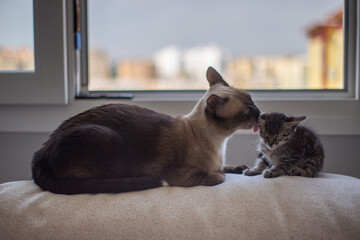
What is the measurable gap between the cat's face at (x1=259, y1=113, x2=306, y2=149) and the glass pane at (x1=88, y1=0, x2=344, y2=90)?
0.44 m

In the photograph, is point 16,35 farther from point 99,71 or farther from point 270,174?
point 270,174

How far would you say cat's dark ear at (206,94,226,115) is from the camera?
1.12 meters

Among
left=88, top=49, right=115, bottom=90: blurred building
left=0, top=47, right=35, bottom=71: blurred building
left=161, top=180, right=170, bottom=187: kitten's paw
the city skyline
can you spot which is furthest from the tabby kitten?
left=0, top=47, right=35, bottom=71: blurred building

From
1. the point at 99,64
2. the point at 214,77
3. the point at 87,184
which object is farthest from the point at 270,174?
the point at 99,64

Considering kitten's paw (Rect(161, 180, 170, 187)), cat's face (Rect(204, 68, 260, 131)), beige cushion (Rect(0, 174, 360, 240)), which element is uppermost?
cat's face (Rect(204, 68, 260, 131))

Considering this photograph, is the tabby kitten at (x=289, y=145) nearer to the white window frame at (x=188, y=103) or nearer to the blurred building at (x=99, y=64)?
the white window frame at (x=188, y=103)

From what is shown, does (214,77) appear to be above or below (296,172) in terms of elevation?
above

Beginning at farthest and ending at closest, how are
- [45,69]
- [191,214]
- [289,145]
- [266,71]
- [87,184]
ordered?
→ 1. [266,71]
2. [45,69]
3. [289,145]
4. [87,184]
5. [191,214]

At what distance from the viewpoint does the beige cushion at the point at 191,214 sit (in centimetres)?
85

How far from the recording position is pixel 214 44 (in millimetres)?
1697

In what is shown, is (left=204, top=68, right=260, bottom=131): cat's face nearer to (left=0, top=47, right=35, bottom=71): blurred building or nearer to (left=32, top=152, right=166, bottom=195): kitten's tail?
(left=32, top=152, right=166, bottom=195): kitten's tail

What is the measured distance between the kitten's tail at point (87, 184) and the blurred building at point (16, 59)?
716 millimetres

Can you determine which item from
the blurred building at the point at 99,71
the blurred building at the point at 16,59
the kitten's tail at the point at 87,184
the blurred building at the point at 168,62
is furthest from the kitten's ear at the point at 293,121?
the blurred building at the point at 16,59

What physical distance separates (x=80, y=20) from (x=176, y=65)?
0.52m
